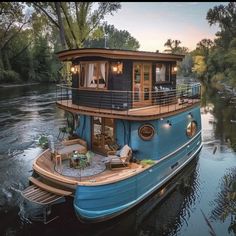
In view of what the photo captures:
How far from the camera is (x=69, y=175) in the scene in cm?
1021

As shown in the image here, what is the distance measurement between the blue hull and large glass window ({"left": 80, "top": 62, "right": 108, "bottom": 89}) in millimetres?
4267

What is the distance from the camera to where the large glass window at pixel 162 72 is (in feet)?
46.2

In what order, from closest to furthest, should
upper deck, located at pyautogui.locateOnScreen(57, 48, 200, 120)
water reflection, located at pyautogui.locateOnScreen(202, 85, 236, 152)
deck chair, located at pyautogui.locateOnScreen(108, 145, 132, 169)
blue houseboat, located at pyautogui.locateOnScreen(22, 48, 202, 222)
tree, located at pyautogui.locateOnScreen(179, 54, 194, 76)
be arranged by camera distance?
1. blue houseboat, located at pyautogui.locateOnScreen(22, 48, 202, 222)
2. deck chair, located at pyautogui.locateOnScreen(108, 145, 132, 169)
3. upper deck, located at pyautogui.locateOnScreen(57, 48, 200, 120)
4. water reflection, located at pyautogui.locateOnScreen(202, 85, 236, 152)
5. tree, located at pyautogui.locateOnScreen(179, 54, 194, 76)

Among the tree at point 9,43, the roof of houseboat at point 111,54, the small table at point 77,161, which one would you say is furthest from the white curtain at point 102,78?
the tree at point 9,43

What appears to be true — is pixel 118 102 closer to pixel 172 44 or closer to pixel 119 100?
pixel 119 100

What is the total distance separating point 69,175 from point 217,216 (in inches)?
221

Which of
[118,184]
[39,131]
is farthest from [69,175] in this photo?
[39,131]

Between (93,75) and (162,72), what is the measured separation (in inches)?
147

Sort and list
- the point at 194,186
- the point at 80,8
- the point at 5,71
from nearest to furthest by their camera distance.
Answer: the point at 194,186, the point at 80,8, the point at 5,71

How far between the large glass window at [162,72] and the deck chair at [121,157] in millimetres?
4669

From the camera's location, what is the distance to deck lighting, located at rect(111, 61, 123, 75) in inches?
476

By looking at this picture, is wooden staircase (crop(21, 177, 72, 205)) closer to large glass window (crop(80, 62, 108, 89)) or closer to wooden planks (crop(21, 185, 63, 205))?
wooden planks (crop(21, 185, 63, 205))

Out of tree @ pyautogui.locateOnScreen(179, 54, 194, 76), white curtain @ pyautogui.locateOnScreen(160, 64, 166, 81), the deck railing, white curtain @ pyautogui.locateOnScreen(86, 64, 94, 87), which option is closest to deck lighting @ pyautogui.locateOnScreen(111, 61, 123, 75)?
the deck railing

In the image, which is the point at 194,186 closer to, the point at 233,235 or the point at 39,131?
the point at 233,235
